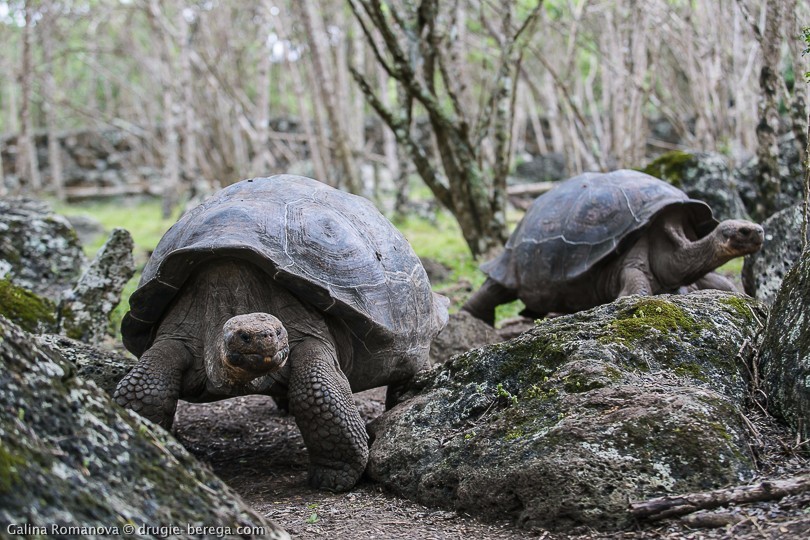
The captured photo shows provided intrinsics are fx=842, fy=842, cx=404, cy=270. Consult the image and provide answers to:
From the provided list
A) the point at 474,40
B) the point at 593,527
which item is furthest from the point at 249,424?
the point at 474,40

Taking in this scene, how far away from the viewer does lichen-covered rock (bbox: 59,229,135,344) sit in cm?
537

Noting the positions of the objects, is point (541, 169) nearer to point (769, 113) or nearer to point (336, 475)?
point (769, 113)

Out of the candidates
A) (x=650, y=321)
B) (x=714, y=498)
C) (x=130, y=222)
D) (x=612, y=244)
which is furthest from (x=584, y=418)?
(x=130, y=222)

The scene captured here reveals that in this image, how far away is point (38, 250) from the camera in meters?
6.62

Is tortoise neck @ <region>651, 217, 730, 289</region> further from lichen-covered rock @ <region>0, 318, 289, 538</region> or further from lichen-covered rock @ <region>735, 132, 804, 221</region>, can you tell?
lichen-covered rock @ <region>0, 318, 289, 538</region>

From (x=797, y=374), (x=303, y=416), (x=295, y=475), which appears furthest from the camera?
(x=295, y=475)

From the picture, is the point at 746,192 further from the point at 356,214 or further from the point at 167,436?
the point at 167,436

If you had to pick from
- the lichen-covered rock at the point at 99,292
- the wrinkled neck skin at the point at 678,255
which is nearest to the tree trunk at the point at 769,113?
the wrinkled neck skin at the point at 678,255

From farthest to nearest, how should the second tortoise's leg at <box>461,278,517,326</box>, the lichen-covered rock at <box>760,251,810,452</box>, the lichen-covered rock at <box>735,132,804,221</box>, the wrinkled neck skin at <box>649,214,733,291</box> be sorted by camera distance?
1. the lichen-covered rock at <box>735,132,804,221</box>
2. the second tortoise's leg at <box>461,278,517,326</box>
3. the wrinkled neck skin at <box>649,214,733,291</box>
4. the lichen-covered rock at <box>760,251,810,452</box>

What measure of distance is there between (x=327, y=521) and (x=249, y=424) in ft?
5.59

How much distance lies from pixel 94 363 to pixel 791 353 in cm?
294

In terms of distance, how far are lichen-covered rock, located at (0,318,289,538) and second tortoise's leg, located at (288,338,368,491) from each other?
1152mm

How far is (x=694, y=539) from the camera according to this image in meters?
2.35

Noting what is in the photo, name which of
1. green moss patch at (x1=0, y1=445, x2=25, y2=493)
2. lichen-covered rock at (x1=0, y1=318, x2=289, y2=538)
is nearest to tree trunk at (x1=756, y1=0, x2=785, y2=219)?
lichen-covered rock at (x1=0, y1=318, x2=289, y2=538)
